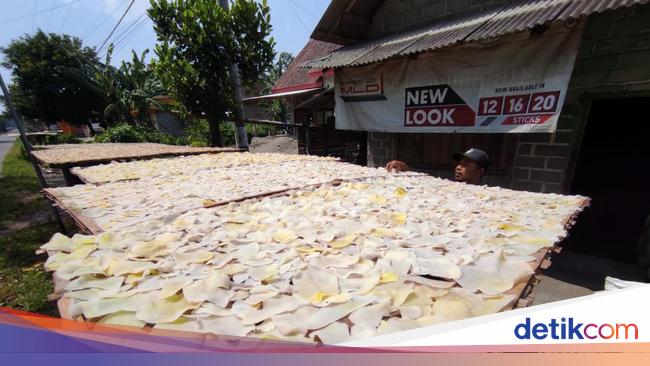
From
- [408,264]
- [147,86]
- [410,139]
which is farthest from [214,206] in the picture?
[147,86]

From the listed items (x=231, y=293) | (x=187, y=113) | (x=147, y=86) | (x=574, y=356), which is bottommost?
(x=574, y=356)

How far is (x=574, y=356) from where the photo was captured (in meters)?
0.80

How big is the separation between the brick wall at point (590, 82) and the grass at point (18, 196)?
34.7ft

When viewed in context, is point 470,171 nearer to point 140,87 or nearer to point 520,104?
point 520,104

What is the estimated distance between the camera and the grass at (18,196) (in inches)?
275

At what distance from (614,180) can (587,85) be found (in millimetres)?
1898

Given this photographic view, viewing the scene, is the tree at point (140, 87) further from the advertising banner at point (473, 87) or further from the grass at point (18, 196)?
the advertising banner at point (473, 87)

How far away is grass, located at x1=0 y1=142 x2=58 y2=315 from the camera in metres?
3.62

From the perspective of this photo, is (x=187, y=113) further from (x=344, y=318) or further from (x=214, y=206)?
(x=344, y=318)

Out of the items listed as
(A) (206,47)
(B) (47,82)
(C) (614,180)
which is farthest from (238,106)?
(B) (47,82)

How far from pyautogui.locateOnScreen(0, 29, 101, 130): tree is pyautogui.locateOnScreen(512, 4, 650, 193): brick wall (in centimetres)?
3374

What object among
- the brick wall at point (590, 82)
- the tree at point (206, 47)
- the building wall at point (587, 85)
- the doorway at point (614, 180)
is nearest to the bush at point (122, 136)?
the tree at point (206, 47)

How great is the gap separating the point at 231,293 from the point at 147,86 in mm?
24086

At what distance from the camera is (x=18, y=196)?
8.65 metres
